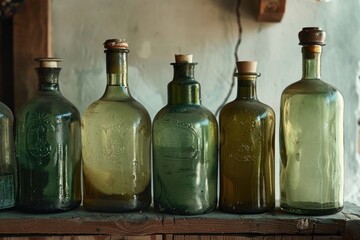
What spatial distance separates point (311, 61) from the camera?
966 millimetres

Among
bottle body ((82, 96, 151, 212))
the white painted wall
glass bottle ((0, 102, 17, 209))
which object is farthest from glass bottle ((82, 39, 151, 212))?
the white painted wall

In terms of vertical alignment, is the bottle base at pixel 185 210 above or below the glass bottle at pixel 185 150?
below

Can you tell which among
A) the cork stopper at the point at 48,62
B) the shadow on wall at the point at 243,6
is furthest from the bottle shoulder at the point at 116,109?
the shadow on wall at the point at 243,6

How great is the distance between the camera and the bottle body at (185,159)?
95 cm

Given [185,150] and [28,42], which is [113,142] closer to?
[185,150]

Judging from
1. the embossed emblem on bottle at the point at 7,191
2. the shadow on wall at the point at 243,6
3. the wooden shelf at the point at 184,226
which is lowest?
the wooden shelf at the point at 184,226

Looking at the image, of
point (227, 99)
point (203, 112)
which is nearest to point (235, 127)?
point (203, 112)

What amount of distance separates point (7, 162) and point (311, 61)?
58 cm

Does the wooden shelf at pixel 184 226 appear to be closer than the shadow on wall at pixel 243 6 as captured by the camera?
Yes

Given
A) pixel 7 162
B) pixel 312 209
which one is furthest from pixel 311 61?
pixel 7 162

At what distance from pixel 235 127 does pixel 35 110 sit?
357mm

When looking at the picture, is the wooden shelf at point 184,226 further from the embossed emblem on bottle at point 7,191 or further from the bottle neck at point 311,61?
the bottle neck at point 311,61

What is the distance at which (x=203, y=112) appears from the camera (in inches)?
38.1

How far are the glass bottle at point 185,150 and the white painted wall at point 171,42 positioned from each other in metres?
0.28
